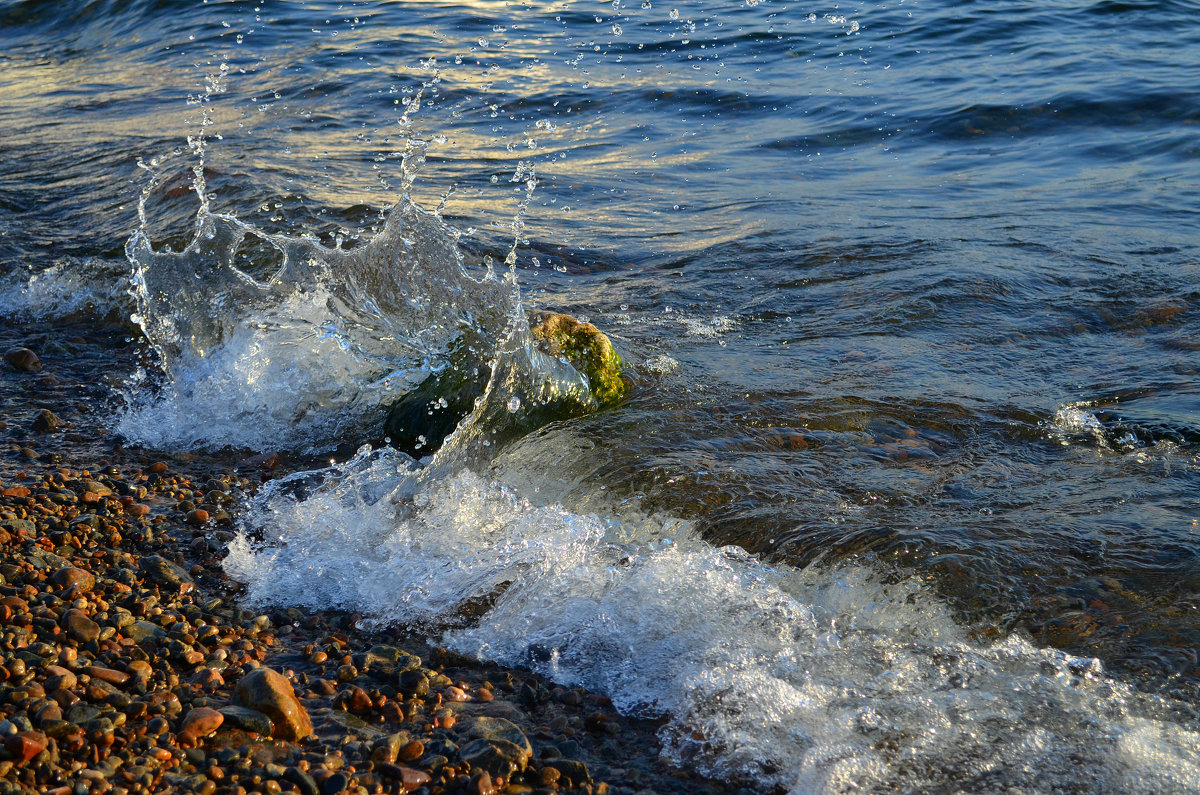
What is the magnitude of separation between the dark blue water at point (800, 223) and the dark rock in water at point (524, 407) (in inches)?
7.0

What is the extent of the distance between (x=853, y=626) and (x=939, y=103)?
28.0 feet

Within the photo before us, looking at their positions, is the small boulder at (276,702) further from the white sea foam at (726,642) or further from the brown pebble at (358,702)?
the white sea foam at (726,642)

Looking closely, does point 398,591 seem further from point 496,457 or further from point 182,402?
point 182,402

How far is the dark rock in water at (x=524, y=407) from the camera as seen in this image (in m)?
4.44

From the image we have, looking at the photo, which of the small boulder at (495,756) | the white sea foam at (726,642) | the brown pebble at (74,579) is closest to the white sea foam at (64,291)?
the white sea foam at (726,642)

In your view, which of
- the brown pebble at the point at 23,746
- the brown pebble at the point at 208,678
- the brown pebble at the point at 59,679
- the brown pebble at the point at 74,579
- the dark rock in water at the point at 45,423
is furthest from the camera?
the dark rock in water at the point at 45,423

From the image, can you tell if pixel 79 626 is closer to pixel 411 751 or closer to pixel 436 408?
pixel 411 751

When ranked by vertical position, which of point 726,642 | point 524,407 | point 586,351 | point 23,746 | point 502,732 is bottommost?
point 726,642

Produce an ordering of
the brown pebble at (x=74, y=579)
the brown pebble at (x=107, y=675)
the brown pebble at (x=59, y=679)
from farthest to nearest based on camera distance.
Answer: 1. the brown pebble at (x=74, y=579)
2. the brown pebble at (x=107, y=675)
3. the brown pebble at (x=59, y=679)

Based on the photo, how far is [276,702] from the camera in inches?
98.9

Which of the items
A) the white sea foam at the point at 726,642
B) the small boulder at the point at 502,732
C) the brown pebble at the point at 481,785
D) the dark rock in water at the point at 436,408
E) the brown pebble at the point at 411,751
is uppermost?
the dark rock in water at the point at 436,408

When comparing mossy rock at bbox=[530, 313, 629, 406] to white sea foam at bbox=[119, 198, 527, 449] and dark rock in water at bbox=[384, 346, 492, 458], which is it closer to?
white sea foam at bbox=[119, 198, 527, 449]

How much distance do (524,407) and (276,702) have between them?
2.11m

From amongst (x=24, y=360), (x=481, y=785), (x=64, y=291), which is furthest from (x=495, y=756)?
(x=64, y=291)
